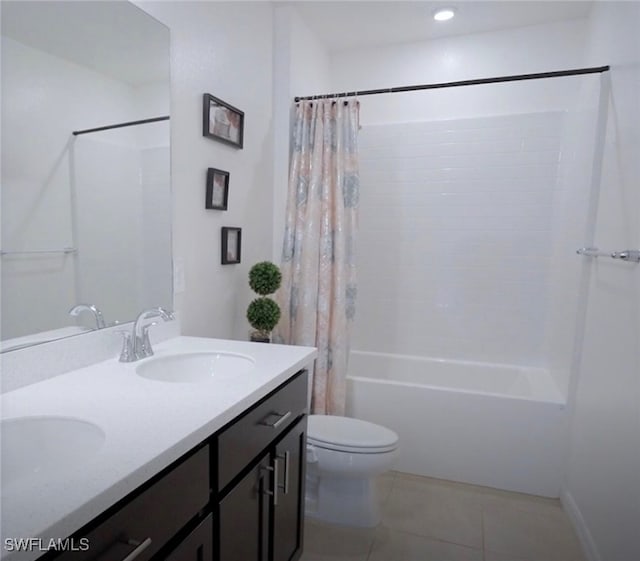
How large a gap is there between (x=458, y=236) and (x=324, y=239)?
115cm

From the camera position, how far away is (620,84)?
5.78 ft

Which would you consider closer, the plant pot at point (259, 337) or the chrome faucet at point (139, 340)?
the chrome faucet at point (139, 340)

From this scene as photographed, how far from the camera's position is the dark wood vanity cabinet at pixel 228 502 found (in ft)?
2.29

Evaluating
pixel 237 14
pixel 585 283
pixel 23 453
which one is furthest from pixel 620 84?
pixel 23 453

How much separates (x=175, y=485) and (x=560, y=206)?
2748 mm

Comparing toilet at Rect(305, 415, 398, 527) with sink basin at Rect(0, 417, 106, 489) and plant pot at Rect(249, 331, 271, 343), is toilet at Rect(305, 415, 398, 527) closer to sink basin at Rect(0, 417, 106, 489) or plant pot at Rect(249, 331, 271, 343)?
plant pot at Rect(249, 331, 271, 343)

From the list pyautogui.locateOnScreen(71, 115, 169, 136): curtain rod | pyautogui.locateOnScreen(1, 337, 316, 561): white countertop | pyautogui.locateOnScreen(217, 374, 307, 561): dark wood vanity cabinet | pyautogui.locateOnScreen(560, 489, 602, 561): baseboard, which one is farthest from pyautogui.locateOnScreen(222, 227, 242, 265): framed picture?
pyautogui.locateOnScreen(560, 489, 602, 561): baseboard

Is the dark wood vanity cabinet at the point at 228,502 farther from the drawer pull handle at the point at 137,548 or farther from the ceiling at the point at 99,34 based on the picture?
the ceiling at the point at 99,34

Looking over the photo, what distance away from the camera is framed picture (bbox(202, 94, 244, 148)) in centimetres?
177

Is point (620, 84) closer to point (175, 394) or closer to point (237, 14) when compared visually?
point (237, 14)

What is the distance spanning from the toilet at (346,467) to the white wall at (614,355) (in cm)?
83

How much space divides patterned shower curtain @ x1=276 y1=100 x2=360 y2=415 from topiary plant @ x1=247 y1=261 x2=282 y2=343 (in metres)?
0.28

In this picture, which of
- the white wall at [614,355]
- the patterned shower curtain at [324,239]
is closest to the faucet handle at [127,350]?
the patterned shower curtain at [324,239]

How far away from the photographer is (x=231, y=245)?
2.03 m
